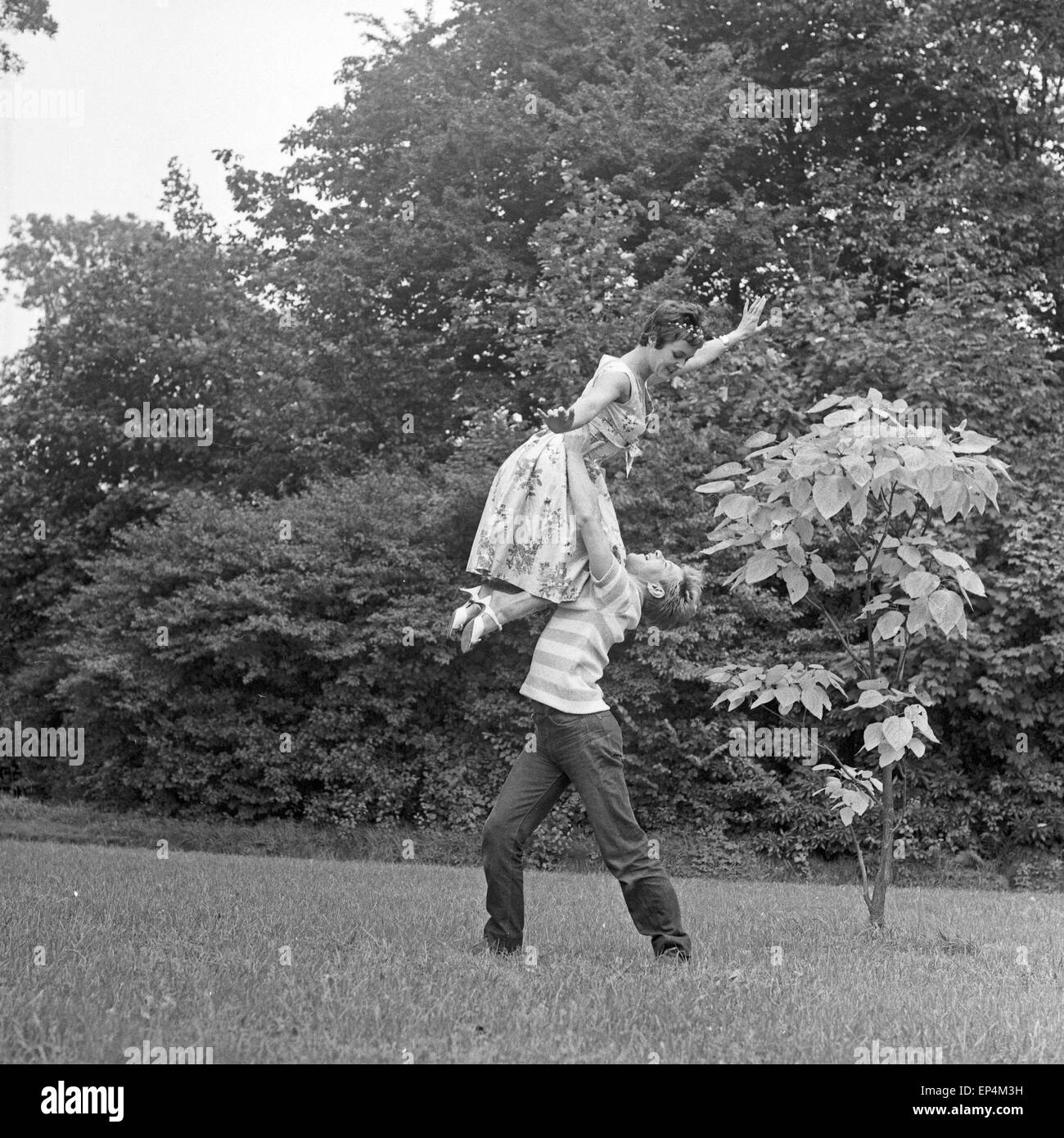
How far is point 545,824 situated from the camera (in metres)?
13.3

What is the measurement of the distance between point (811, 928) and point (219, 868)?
15.3ft

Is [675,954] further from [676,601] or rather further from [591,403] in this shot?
[591,403]

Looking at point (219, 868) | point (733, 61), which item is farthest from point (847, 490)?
point (733, 61)

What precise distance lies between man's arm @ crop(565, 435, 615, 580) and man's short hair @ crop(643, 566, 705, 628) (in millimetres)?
438

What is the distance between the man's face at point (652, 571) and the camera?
5.21 metres

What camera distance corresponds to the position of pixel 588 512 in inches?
192

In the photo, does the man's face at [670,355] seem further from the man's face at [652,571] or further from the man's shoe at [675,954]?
the man's shoe at [675,954]

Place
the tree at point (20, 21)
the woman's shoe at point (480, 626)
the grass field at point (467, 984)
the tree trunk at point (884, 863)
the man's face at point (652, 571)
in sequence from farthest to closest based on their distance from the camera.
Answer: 1. the tree at point (20, 21)
2. the tree trunk at point (884, 863)
3. the man's face at point (652, 571)
4. the woman's shoe at point (480, 626)
5. the grass field at point (467, 984)

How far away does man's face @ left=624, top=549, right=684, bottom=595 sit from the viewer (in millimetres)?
5211

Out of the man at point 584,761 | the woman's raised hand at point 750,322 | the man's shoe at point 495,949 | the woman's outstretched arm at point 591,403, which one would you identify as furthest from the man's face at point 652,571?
the man's shoe at point 495,949

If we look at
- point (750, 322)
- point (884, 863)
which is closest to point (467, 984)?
point (750, 322)

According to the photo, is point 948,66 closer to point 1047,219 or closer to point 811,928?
point 1047,219

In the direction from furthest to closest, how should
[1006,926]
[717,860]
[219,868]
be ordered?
[717,860]
[219,868]
[1006,926]

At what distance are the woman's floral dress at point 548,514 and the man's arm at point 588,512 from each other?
34 millimetres
